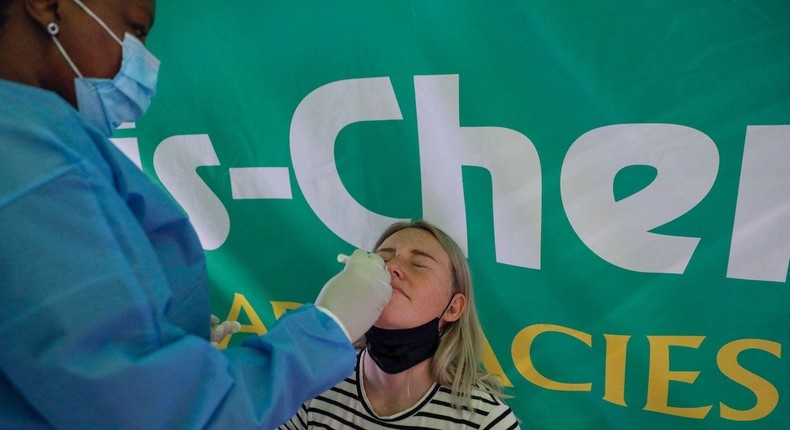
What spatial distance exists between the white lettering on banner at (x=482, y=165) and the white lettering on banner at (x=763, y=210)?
0.41m

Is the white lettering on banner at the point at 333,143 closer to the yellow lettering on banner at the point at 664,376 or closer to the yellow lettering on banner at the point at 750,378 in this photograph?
the yellow lettering on banner at the point at 664,376

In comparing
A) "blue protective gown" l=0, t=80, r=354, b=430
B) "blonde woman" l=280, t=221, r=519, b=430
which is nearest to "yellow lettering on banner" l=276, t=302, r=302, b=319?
"blonde woman" l=280, t=221, r=519, b=430

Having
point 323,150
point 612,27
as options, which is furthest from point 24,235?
point 612,27

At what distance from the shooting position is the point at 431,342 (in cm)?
116

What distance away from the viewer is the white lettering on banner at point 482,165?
4.24 ft

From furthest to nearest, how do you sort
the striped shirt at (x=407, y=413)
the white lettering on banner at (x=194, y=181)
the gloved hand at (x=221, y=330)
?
the white lettering on banner at (x=194, y=181) → the striped shirt at (x=407, y=413) → the gloved hand at (x=221, y=330)

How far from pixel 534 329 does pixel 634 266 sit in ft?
0.94

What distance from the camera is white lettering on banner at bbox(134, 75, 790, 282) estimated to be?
116 cm

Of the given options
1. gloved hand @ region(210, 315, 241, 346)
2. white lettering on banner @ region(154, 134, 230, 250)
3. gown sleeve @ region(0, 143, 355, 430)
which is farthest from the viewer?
white lettering on banner @ region(154, 134, 230, 250)

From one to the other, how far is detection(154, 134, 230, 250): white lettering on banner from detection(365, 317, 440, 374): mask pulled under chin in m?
0.68

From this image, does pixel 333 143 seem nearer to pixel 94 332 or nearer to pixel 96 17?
pixel 96 17

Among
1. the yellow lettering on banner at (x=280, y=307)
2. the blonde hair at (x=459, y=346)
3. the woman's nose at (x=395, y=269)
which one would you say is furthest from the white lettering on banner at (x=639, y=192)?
the yellow lettering on banner at (x=280, y=307)

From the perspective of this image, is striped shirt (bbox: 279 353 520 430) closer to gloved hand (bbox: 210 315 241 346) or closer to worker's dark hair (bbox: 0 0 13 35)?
gloved hand (bbox: 210 315 241 346)

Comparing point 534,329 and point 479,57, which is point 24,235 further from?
point 534,329
